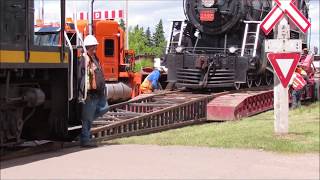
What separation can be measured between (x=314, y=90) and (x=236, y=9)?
4590mm

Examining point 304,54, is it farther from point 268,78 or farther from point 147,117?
point 147,117

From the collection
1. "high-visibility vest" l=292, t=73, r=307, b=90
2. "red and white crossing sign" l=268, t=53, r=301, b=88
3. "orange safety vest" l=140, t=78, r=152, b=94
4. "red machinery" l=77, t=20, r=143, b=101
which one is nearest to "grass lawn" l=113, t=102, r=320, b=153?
"red and white crossing sign" l=268, t=53, r=301, b=88

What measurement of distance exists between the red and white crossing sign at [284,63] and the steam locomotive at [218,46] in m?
6.54

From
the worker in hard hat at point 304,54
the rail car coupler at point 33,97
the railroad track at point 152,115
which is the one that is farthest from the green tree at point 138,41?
the rail car coupler at point 33,97

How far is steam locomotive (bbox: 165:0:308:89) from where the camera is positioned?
54.2ft

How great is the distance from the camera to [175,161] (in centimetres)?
788

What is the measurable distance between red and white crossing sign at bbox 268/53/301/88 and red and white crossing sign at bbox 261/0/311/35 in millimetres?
495

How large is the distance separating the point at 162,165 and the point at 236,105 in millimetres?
6804

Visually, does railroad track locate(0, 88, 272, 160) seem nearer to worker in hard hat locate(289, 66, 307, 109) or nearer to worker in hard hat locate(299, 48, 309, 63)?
worker in hard hat locate(289, 66, 307, 109)

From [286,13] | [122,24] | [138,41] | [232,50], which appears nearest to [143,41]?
[138,41]

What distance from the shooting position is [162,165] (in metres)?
7.61

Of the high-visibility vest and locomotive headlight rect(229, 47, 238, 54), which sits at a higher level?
locomotive headlight rect(229, 47, 238, 54)

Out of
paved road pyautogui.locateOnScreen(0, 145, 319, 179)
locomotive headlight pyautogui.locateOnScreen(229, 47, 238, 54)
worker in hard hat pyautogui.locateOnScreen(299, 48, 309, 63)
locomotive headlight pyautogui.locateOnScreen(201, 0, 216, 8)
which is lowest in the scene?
paved road pyautogui.locateOnScreen(0, 145, 319, 179)

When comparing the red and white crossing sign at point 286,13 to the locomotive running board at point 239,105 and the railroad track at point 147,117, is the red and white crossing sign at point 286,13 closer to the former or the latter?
the railroad track at point 147,117
